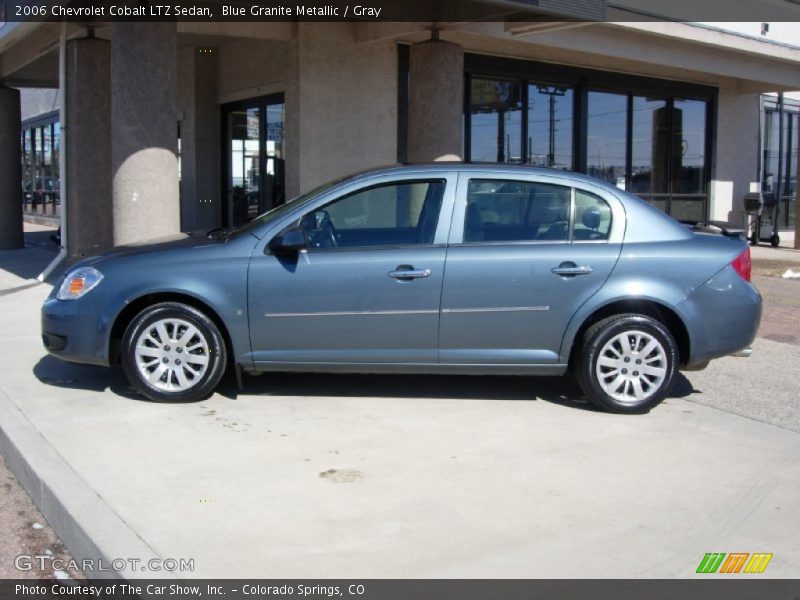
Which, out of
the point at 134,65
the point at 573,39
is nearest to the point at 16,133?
the point at 134,65

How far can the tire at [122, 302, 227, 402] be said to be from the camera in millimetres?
6086

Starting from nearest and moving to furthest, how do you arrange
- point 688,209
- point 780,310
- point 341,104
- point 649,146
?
point 780,310 → point 341,104 → point 649,146 → point 688,209

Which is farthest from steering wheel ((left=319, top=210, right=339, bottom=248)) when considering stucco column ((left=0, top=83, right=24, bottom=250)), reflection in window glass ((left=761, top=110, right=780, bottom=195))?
reflection in window glass ((left=761, top=110, right=780, bottom=195))

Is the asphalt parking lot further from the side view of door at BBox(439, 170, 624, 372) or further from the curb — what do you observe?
the side view of door at BBox(439, 170, 624, 372)

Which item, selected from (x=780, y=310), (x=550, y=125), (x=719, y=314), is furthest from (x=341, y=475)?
(x=550, y=125)

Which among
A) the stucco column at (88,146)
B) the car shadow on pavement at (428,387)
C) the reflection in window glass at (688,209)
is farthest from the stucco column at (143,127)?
the reflection in window glass at (688,209)

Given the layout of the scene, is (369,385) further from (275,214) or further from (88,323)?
(88,323)

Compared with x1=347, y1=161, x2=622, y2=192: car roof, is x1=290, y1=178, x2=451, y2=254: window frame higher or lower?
lower

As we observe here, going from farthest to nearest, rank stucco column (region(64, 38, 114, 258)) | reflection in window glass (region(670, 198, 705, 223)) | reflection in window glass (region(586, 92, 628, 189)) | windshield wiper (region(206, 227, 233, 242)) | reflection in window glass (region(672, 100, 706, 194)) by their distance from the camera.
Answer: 1. reflection in window glass (region(670, 198, 705, 223))
2. reflection in window glass (region(672, 100, 706, 194))
3. reflection in window glass (region(586, 92, 628, 189))
4. stucco column (region(64, 38, 114, 258))
5. windshield wiper (region(206, 227, 233, 242))

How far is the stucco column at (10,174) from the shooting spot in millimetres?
17312

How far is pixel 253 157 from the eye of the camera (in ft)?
47.1

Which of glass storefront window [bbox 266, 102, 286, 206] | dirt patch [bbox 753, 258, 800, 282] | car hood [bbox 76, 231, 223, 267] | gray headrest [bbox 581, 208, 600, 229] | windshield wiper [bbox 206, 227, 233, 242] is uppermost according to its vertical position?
glass storefront window [bbox 266, 102, 286, 206]

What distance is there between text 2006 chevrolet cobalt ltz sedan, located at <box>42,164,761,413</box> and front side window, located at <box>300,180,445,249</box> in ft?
0.10

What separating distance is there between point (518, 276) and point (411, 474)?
5.82 feet
